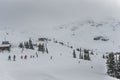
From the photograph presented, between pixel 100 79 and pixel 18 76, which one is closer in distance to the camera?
pixel 18 76

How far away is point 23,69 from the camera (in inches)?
2340

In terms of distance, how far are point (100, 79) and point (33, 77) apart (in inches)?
715

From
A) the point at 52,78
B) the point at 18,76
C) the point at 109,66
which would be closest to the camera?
the point at 18,76

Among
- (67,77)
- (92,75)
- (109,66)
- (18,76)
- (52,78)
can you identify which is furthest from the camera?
(109,66)

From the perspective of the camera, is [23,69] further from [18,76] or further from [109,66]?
[109,66]

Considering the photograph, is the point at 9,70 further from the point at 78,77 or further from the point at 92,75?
the point at 92,75

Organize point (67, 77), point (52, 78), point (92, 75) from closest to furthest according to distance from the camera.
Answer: point (52, 78)
point (67, 77)
point (92, 75)

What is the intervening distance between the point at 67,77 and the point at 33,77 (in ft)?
35.4

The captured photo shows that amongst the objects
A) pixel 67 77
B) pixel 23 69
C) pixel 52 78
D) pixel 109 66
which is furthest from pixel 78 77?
pixel 109 66

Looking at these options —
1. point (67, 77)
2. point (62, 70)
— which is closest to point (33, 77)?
point (67, 77)

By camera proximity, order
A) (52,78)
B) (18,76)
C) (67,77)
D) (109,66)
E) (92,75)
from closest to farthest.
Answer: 1. (18,76)
2. (52,78)
3. (67,77)
4. (92,75)
5. (109,66)

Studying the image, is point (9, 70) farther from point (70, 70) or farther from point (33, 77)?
point (70, 70)

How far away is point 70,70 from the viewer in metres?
72.8

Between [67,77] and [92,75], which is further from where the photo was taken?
[92,75]
